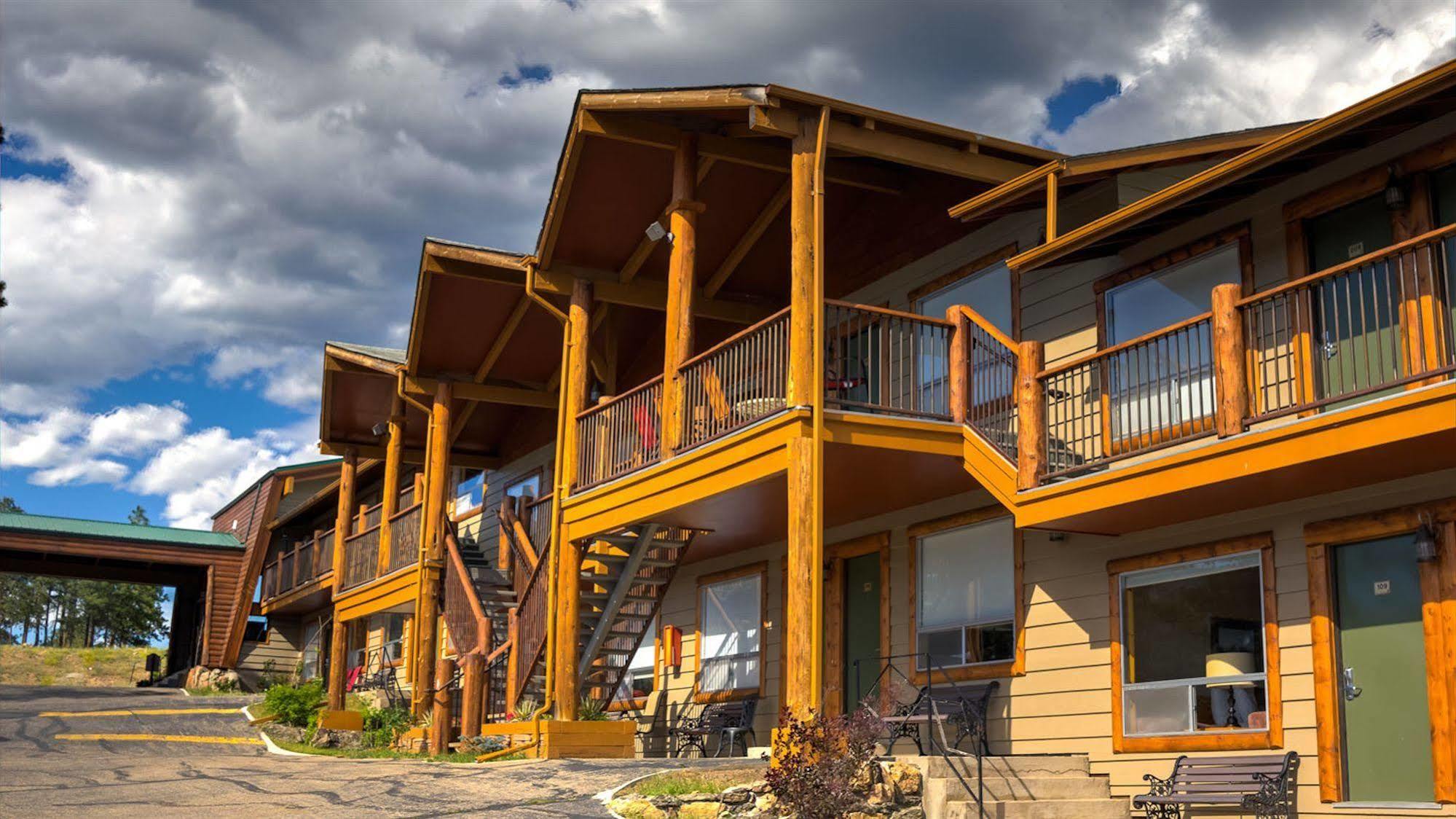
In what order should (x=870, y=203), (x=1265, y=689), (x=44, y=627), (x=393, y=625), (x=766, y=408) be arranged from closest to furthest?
(x=1265, y=689) → (x=766, y=408) → (x=870, y=203) → (x=393, y=625) → (x=44, y=627)

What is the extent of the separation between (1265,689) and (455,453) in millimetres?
19615

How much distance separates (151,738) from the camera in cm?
2050

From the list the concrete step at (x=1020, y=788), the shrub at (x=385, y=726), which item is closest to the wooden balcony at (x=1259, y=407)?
the concrete step at (x=1020, y=788)

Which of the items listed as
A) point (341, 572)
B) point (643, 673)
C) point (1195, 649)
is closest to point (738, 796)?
Result: point (1195, 649)

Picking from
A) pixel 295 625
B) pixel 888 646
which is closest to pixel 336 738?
pixel 888 646

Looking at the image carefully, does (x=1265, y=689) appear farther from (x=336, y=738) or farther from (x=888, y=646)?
(x=336, y=738)

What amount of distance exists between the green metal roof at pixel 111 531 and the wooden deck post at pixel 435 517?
15.7 meters

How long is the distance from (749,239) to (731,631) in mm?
5382

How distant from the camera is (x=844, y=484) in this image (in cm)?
1436

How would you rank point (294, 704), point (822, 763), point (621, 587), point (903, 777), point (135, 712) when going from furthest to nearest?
point (135, 712), point (294, 704), point (621, 587), point (903, 777), point (822, 763)

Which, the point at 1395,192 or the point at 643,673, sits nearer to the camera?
the point at 1395,192

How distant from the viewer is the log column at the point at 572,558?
15867 millimetres

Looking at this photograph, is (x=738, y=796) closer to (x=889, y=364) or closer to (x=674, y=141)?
(x=889, y=364)

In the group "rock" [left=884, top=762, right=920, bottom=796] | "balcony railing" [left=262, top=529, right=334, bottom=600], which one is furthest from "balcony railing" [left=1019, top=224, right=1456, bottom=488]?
"balcony railing" [left=262, top=529, right=334, bottom=600]
